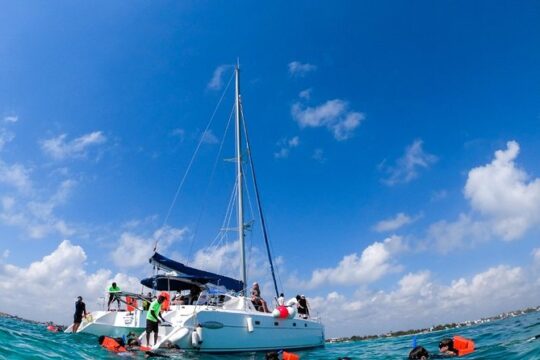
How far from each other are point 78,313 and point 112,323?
2499mm

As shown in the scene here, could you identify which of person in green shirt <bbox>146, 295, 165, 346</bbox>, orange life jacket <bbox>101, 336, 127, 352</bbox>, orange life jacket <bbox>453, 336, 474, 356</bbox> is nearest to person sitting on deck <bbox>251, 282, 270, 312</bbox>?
person in green shirt <bbox>146, 295, 165, 346</bbox>

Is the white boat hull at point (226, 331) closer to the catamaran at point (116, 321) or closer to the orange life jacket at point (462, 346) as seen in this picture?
the catamaran at point (116, 321)

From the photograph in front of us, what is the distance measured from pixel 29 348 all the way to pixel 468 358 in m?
13.7

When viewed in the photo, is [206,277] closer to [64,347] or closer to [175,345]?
[175,345]

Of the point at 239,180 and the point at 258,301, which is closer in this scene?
the point at 258,301

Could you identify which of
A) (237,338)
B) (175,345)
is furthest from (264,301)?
(175,345)

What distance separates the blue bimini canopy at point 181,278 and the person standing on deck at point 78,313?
139 inches

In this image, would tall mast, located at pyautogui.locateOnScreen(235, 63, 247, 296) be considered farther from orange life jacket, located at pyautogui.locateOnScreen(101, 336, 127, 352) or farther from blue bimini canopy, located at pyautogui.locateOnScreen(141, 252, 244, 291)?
orange life jacket, located at pyautogui.locateOnScreen(101, 336, 127, 352)

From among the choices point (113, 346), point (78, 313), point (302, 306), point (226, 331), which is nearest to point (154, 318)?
point (113, 346)

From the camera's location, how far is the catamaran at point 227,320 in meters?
13.6

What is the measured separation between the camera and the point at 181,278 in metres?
19.2

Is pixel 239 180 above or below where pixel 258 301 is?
above

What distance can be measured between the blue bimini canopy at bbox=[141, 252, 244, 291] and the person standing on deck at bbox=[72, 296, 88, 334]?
353 cm

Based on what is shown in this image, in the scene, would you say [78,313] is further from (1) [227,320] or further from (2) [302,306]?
(2) [302,306]
